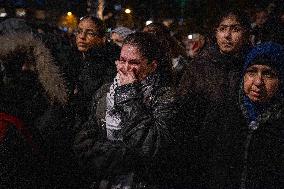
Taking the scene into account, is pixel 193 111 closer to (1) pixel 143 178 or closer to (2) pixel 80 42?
(1) pixel 143 178

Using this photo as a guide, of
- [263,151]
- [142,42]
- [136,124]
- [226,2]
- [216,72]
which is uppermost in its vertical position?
[226,2]

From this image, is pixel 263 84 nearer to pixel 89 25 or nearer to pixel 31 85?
pixel 31 85

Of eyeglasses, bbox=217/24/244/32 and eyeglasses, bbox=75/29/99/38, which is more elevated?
eyeglasses, bbox=75/29/99/38

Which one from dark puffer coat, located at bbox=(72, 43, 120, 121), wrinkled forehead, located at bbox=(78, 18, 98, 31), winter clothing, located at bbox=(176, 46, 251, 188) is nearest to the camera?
winter clothing, located at bbox=(176, 46, 251, 188)

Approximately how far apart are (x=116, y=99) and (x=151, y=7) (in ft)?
125

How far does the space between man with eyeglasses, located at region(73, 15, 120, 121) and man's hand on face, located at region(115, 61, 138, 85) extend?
1776 millimetres

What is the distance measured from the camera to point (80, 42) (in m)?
5.86

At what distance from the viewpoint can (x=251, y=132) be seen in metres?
3.04

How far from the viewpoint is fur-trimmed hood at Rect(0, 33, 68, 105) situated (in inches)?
122

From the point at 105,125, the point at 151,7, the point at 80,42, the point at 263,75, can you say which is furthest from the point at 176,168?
the point at 151,7

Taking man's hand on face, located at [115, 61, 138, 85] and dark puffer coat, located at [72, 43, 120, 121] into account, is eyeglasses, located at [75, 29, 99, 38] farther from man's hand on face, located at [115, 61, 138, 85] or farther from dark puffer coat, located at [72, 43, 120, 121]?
man's hand on face, located at [115, 61, 138, 85]

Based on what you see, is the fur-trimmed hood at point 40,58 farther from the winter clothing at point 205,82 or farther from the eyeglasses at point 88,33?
the eyeglasses at point 88,33

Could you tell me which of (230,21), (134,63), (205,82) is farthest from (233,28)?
(134,63)

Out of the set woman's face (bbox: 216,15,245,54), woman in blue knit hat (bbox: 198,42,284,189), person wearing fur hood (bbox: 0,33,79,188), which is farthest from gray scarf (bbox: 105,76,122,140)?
woman's face (bbox: 216,15,245,54)
